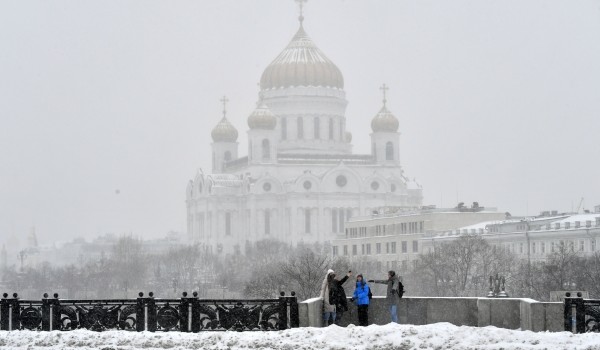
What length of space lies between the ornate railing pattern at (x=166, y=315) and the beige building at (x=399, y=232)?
61.5 m

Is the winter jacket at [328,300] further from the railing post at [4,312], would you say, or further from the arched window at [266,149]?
the arched window at [266,149]

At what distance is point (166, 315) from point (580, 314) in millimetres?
6420

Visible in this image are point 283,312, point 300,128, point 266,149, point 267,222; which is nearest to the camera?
point 283,312

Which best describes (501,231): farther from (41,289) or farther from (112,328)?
(112,328)

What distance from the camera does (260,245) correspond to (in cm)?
10962

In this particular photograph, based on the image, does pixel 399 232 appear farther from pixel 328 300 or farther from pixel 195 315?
pixel 195 315

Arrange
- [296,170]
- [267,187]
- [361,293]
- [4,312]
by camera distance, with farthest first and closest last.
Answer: [296,170] → [267,187] → [4,312] → [361,293]

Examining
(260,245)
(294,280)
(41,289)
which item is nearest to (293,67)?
(260,245)

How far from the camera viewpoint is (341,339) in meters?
22.7

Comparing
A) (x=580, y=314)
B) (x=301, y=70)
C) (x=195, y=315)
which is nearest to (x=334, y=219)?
(x=301, y=70)

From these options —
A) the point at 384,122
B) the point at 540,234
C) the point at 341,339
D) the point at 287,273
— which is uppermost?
the point at 384,122

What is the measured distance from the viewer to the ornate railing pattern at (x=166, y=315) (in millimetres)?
23750

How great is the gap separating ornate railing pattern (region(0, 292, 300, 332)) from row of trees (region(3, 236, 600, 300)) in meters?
15.9

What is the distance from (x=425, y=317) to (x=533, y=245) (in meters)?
54.6
